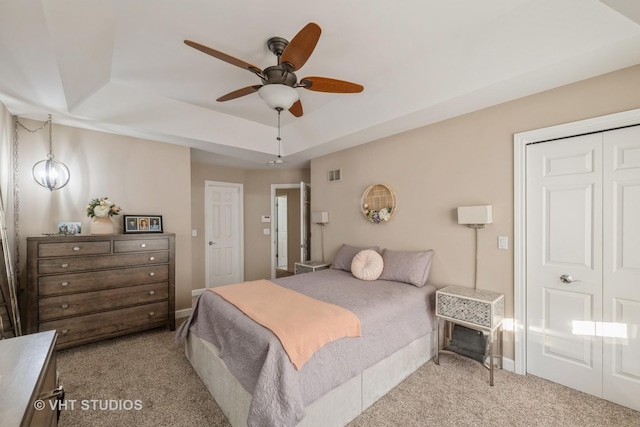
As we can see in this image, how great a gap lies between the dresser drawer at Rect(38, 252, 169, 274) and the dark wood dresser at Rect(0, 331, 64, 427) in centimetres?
204

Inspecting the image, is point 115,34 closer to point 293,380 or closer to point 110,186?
point 110,186

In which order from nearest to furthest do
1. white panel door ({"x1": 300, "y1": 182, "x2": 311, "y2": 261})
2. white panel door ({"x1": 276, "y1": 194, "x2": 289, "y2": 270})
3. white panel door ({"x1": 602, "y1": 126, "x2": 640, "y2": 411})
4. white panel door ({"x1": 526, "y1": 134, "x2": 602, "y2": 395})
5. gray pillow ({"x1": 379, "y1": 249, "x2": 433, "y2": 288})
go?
white panel door ({"x1": 602, "y1": 126, "x2": 640, "y2": 411}) → white panel door ({"x1": 526, "y1": 134, "x2": 602, "y2": 395}) → gray pillow ({"x1": 379, "y1": 249, "x2": 433, "y2": 288}) → white panel door ({"x1": 300, "y1": 182, "x2": 311, "y2": 261}) → white panel door ({"x1": 276, "y1": 194, "x2": 289, "y2": 270})

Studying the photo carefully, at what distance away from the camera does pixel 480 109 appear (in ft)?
8.79

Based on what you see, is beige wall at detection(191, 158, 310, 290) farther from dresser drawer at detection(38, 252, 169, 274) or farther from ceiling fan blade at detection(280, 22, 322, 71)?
ceiling fan blade at detection(280, 22, 322, 71)

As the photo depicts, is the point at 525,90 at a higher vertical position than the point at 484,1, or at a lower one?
lower

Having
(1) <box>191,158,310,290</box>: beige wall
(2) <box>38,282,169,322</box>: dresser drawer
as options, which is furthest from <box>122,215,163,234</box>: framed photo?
(1) <box>191,158,310,290</box>: beige wall

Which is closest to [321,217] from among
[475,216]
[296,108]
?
[296,108]

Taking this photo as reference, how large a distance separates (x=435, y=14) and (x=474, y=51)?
1.68ft

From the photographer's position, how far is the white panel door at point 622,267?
1.97 metres

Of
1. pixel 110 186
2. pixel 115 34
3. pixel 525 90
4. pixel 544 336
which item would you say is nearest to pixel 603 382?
pixel 544 336

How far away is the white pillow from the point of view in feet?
10.1

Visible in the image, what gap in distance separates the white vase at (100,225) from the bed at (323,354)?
5.16ft

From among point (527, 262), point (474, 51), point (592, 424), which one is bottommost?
point (592, 424)

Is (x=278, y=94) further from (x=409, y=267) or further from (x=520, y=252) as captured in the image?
(x=520, y=252)
